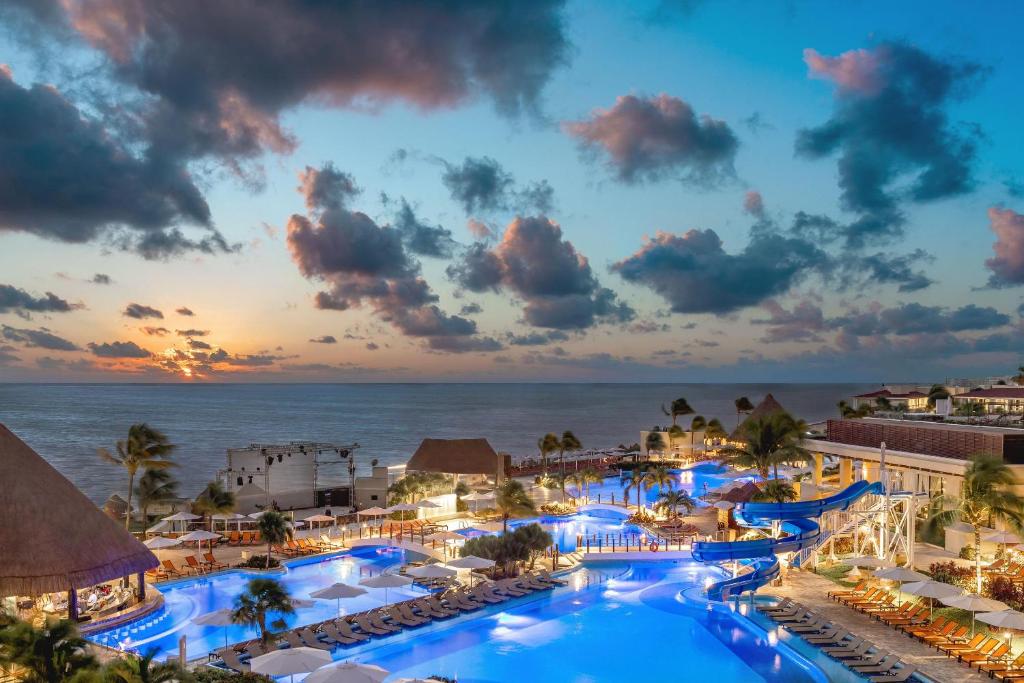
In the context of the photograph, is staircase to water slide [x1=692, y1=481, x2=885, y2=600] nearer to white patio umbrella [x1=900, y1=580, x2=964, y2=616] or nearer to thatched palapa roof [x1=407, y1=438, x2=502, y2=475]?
white patio umbrella [x1=900, y1=580, x2=964, y2=616]

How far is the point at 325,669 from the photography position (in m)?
13.5

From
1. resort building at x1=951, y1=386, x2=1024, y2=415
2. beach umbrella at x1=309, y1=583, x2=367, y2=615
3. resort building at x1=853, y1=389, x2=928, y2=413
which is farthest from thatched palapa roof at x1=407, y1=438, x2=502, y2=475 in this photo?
resort building at x1=853, y1=389, x2=928, y2=413

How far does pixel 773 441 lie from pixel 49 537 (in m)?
25.4

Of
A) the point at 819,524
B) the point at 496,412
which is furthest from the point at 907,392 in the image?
the point at 496,412

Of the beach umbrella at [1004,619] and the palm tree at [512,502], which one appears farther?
the palm tree at [512,502]

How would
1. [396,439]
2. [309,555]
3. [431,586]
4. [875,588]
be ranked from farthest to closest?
[396,439] → [309,555] → [431,586] → [875,588]

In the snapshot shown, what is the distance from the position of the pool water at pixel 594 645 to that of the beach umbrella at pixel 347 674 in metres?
3.75

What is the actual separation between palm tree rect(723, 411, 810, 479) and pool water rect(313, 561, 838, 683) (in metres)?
8.54

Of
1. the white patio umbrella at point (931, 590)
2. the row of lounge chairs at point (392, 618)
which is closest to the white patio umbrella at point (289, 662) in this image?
the row of lounge chairs at point (392, 618)

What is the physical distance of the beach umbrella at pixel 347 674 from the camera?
13117mm

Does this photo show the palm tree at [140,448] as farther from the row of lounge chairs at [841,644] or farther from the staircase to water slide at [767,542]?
the row of lounge chairs at [841,644]

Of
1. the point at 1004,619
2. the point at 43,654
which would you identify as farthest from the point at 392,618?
the point at 1004,619

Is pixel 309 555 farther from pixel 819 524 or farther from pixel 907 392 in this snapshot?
pixel 907 392

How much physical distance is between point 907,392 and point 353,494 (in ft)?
201
